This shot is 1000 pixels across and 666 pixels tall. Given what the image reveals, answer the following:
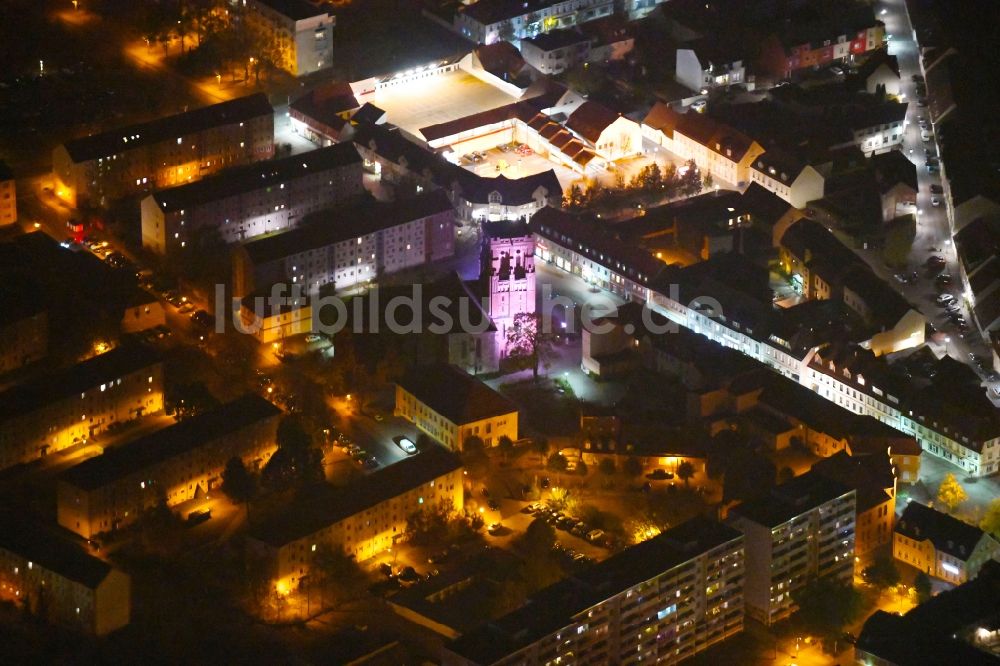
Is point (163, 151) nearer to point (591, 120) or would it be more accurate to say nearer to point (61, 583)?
point (591, 120)

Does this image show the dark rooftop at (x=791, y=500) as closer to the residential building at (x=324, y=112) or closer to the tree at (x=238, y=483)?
the tree at (x=238, y=483)

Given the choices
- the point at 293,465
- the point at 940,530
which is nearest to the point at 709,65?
the point at 940,530

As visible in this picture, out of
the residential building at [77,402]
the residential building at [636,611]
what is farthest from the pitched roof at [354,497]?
the residential building at [77,402]

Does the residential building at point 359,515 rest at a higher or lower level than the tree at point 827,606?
higher

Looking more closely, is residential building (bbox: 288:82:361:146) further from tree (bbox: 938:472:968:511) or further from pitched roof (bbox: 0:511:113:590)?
tree (bbox: 938:472:968:511)

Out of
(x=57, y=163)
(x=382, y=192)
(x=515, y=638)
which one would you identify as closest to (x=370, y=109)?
(x=382, y=192)

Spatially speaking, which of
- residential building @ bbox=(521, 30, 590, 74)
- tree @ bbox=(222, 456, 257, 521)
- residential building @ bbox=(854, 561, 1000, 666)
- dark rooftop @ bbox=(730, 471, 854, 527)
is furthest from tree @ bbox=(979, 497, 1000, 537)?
residential building @ bbox=(521, 30, 590, 74)
